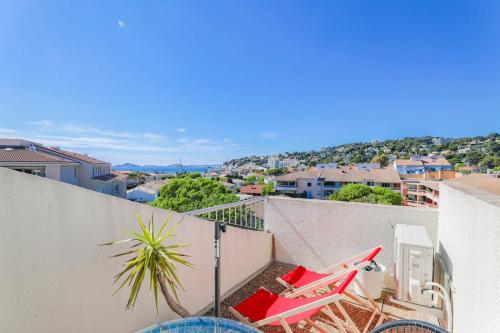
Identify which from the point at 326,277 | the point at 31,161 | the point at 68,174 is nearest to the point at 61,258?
the point at 326,277

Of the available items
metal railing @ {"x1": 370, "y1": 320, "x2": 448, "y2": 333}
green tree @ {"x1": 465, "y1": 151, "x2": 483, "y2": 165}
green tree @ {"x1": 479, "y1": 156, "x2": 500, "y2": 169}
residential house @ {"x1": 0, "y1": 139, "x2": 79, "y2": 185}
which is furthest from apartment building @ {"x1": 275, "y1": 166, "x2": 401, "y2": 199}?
metal railing @ {"x1": 370, "y1": 320, "x2": 448, "y2": 333}

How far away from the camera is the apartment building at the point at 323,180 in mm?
42406

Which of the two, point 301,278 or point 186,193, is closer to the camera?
point 301,278

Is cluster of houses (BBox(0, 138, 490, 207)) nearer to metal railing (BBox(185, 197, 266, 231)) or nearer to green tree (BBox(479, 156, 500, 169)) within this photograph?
metal railing (BBox(185, 197, 266, 231))

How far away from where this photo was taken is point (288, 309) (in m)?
2.45

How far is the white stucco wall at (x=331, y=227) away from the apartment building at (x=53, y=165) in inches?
307

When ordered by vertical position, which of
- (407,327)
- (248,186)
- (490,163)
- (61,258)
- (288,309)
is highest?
(490,163)

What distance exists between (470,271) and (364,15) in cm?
Answer: 1141

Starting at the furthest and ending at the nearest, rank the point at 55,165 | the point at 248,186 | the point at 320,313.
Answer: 1. the point at 248,186
2. the point at 55,165
3. the point at 320,313

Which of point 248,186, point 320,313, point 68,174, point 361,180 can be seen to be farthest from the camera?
point 248,186

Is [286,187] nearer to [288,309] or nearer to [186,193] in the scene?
[186,193]

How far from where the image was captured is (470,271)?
74.3 inches

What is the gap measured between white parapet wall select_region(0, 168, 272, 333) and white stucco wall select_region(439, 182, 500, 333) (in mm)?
2809

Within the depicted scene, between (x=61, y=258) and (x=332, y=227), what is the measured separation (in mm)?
4222
